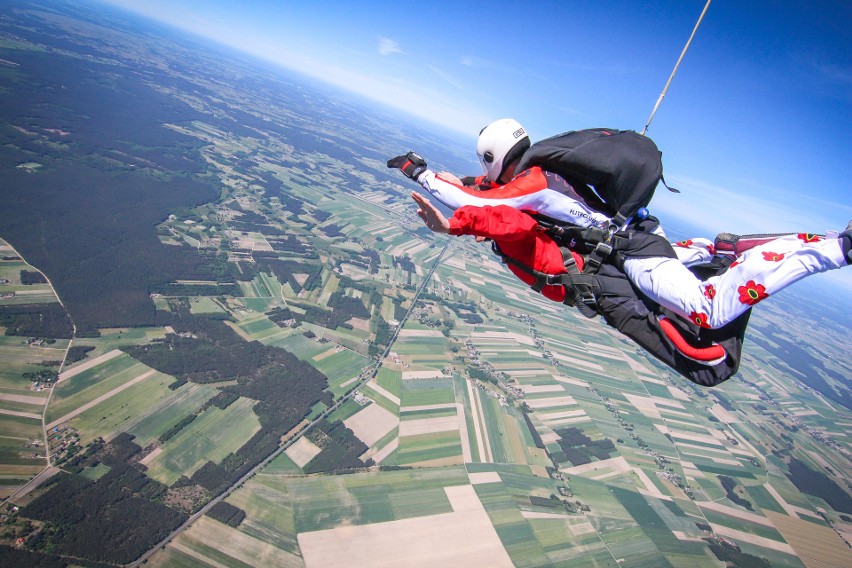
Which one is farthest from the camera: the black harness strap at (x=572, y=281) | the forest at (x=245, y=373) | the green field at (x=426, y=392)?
the green field at (x=426, y=392)

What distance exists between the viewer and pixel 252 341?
2980 centimetres

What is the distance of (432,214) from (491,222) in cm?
66

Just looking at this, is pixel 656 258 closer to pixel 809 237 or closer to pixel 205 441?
pixel 809 237

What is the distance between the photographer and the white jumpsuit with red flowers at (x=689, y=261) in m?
3.07

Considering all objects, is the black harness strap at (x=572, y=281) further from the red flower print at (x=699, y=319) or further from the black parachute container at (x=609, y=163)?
the red flower print at (x=699, y=319)

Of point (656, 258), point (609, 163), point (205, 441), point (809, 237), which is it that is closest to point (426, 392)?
point (205, 441)

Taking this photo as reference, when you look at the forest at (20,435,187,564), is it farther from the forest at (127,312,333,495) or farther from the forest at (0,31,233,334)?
the forest at (0,31,233,334)

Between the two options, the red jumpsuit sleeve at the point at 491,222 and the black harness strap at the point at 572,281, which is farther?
the black harness strap at the point at 572,281

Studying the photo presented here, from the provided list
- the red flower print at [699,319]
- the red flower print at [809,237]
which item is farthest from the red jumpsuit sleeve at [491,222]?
the red flower print at [809,237]

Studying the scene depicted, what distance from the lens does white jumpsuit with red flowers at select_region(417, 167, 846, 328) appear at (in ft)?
10.1

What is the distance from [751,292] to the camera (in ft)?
10.5

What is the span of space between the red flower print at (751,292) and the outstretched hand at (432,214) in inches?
112

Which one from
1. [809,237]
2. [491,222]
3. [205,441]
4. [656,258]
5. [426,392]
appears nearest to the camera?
[809,237]

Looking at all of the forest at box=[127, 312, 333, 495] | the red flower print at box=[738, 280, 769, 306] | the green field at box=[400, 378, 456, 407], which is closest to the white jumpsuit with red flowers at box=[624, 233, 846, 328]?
the red flower print at box=[738, 280, 769, 306]
